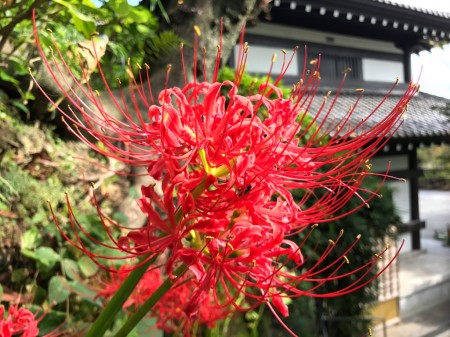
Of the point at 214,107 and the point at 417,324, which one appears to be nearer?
the point at 214,107

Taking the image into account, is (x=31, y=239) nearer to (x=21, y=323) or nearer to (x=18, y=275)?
(x=18, y=275)

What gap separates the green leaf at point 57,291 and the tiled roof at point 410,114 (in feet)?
10.7

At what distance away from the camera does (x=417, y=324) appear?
450 centimetres

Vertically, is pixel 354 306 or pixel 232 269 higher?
pixel 232 269

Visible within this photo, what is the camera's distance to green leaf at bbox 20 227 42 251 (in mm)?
1337

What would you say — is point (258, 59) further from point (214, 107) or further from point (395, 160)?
point (214, 107)

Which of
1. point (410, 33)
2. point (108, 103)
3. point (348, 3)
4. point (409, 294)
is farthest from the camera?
point (410, 33)

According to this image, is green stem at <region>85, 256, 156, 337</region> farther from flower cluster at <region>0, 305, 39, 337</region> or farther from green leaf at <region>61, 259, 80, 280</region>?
green leaf at <region>61, 259, 80, 280</region>

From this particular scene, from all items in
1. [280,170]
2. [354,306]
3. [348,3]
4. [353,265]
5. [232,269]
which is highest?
[348,3]

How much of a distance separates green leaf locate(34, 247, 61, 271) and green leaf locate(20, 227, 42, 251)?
1.6 inches

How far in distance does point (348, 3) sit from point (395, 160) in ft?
6.69

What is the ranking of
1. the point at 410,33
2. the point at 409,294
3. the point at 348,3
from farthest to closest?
the point at 410,33
the point at 409,294
the point at 348,3

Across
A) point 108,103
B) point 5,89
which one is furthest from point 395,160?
point 5,89

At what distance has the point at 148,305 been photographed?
19.0 inches
